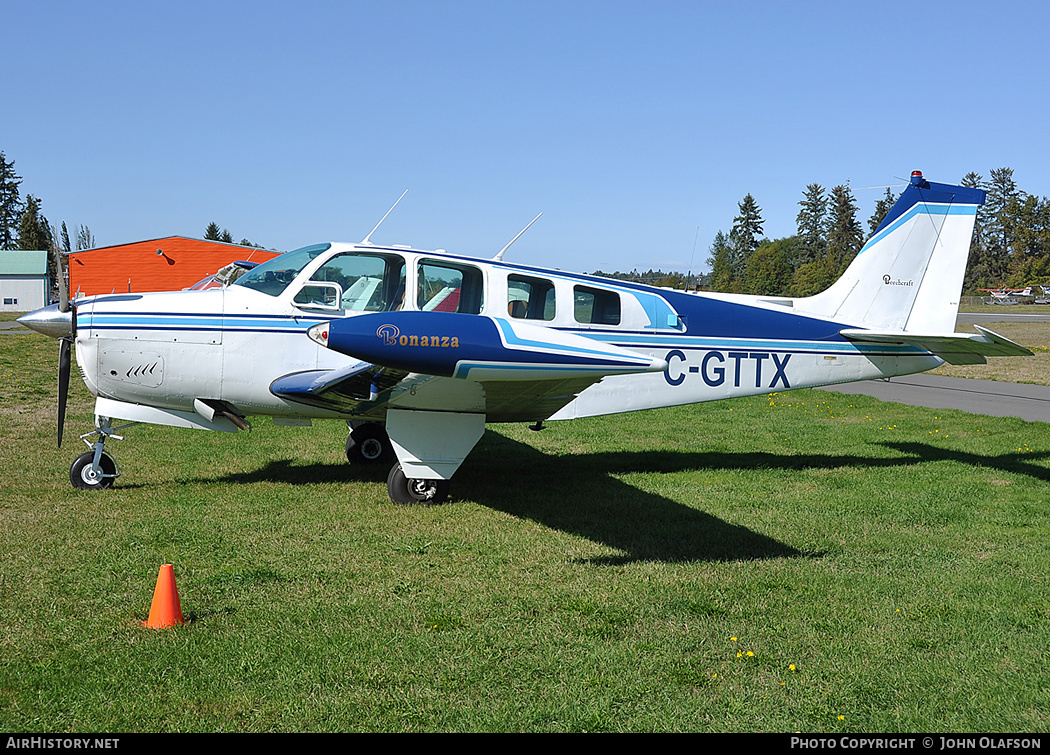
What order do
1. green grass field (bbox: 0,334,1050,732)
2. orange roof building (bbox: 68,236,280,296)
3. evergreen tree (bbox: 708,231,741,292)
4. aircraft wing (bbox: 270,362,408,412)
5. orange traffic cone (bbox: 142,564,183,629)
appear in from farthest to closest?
evergreen tree (bbox: 708,231,741,292) → orange roof building (bbox: 68,236,280,296) → aircraft wing (bbox: 270,362,408,412) → orange traffic cone (bbox: 142,564,183,629) → green grass field (bbox: 0,334,1050,732)

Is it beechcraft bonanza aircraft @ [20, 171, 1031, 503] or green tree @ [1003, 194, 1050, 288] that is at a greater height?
green tree @ [1003, 194, 1050, 288]

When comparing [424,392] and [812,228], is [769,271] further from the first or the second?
[424,392]

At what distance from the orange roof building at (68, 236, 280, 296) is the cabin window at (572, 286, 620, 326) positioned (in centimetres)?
3562

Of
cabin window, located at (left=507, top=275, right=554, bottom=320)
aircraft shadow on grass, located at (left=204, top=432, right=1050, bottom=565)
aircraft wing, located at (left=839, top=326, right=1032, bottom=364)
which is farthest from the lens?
aircraft wing, located at (left=839, top=326, right=1032, bottom=364)

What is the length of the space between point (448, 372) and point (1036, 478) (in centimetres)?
756

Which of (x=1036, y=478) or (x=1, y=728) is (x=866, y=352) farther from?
(x=1, y=728)

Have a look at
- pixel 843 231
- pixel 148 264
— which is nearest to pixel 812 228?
pixel 843 231

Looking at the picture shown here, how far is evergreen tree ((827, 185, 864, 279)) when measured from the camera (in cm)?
8800

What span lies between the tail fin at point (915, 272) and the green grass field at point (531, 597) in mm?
1901

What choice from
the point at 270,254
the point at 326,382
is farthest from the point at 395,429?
the point at 270,254

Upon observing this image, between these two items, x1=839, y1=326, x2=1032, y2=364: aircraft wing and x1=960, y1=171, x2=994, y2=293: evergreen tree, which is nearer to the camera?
x1=839, y1=326, x2=1032, y2=364: aircraft wing

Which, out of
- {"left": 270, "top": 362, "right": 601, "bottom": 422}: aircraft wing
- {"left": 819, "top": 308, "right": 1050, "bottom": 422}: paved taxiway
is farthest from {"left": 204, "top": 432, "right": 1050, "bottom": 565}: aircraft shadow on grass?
{"left": 819, "top": 308, "right": 1050, "bottom": 422}: paved taxiway

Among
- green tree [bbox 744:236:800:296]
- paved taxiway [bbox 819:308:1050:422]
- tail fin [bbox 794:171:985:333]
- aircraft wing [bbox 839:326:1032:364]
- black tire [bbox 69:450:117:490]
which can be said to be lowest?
black tire [bbox 69:450:117:490]

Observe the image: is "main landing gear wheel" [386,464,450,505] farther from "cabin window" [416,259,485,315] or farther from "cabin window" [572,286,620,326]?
"cabin window" [572,286,620,326]
